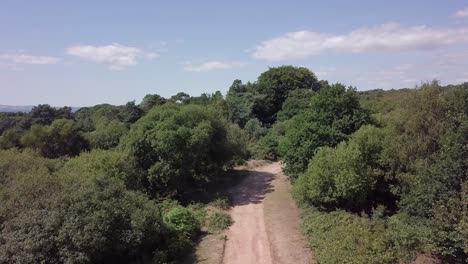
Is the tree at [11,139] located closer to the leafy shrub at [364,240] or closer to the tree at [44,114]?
the tree at [44,114]

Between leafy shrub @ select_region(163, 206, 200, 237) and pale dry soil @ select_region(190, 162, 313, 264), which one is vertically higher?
leafy shrub @ select_region(163, 206, 200, 237)

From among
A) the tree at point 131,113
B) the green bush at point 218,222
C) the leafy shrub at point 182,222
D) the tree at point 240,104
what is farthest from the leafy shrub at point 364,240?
the tree at point 131,113

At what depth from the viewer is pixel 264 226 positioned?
882 inches

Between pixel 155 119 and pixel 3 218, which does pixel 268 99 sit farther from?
pixel 3 218

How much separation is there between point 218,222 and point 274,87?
127 ft

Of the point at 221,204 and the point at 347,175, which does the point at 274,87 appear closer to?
the point at 221,204

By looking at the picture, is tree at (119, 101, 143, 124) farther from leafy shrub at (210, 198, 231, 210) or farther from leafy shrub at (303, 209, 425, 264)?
leafy shrub at (303, 209, 425, 264)

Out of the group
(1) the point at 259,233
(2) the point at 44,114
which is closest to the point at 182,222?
(1) the point at 259,233

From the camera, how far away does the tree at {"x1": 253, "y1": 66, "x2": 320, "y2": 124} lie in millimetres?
57556

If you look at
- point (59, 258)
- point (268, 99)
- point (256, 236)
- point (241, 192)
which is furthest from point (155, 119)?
point (268, 99)

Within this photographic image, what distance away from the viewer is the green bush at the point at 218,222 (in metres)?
22.3

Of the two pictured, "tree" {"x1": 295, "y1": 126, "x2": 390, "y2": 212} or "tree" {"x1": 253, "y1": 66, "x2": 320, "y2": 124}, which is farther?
"tree" {"x1": 253, "y1": 66, "x2": 320, "y2": 124}

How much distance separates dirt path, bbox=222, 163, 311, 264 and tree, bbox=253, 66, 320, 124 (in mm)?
26076

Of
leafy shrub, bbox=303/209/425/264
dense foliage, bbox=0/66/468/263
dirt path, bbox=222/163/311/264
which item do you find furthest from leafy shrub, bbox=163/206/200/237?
leafy shrub, bbox=303/209/425/264
